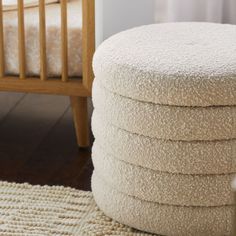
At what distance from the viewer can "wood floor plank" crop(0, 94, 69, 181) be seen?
204 cm

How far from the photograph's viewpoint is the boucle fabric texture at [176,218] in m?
1.59

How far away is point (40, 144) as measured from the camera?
214cm

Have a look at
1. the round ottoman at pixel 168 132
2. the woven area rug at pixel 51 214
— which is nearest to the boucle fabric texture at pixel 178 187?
the round ottoman at pixel 168 132

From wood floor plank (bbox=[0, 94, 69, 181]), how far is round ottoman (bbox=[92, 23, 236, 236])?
432mm

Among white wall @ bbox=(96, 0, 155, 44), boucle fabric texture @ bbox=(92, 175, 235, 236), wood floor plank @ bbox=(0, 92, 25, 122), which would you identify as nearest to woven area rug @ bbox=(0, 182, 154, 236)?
boucle fabric texture @ bbox=(92, 175, 235, 236)

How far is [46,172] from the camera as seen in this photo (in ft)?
6.48

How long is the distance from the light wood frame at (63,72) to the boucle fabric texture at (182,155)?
44 centimetres

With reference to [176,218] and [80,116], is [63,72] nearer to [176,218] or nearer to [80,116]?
[80,116]

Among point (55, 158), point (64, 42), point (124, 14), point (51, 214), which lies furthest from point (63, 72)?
point (124, 14)

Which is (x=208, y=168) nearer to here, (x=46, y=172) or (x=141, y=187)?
(x=141, y=187)

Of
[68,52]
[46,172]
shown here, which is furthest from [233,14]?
[46,172]

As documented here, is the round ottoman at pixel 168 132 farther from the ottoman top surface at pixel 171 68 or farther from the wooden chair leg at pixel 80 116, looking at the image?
the wooden chair leg at pixel 80 116

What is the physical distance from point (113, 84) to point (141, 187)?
23cm

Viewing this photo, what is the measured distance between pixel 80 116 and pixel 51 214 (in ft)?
1.33
